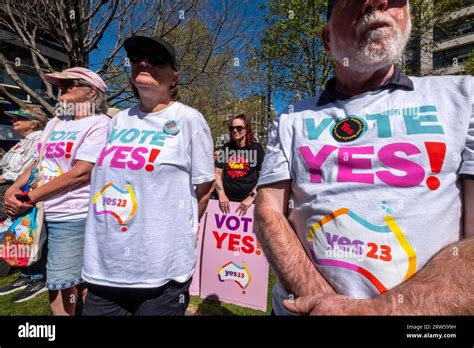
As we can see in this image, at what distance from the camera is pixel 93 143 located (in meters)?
2.14

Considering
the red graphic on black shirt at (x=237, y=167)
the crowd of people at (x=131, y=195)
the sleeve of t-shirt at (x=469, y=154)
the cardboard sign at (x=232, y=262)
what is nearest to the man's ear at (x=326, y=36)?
the sleeve of t-shirt at (x=469, y=154)

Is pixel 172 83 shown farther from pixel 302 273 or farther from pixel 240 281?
pixel 240 281

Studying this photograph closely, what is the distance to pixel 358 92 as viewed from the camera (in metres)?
1.31

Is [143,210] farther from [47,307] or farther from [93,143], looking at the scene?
[47,307]

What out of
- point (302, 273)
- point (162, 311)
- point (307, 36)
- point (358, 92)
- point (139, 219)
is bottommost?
point (162, 311)

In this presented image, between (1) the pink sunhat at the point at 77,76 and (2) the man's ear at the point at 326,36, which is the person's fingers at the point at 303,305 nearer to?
(2) the man's ear at the point at 326,36

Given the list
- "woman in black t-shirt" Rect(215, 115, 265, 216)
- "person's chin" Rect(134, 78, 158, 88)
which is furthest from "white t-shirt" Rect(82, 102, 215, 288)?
"woman in black t-shirt" Rect(215, 115, 265, 216)

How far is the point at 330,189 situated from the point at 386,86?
518mm

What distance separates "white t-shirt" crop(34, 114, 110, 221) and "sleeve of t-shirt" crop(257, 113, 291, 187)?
1.42 meters

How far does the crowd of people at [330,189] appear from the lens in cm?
100

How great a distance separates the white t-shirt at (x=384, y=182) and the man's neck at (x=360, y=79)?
75 mm
